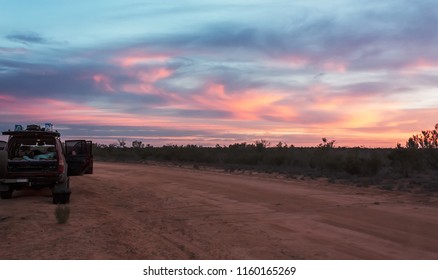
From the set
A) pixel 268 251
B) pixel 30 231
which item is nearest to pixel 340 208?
pixel 268 251

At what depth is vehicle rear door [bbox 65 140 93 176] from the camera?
17.3 m

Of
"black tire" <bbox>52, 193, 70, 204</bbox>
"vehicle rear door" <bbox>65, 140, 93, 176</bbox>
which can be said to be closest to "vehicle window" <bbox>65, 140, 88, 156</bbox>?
"vehicle rear door" <bbox>65, 140, 93, 176</bbox>

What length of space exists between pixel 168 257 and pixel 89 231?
2.76 m

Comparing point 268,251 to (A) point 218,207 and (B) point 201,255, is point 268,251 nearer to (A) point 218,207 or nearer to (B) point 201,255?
(B) point 201,255

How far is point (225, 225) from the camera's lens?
11320 millimetres

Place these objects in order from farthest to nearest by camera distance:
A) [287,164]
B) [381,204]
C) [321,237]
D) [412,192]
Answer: [287,164], [412,192], [381,204], [321,237]

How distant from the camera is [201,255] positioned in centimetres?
846

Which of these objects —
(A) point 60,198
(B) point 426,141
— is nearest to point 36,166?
(A) point 60,198

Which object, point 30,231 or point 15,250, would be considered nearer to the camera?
point 15,250

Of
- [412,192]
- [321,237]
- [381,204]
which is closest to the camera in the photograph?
[321,237]

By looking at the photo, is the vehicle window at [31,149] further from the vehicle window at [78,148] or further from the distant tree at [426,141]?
the distant tree at [426,141]

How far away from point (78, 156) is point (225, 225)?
806 cm

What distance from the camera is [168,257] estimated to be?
8281mm

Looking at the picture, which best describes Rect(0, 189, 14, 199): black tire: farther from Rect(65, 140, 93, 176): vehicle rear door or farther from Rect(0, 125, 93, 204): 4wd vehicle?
Rect(65, 140, 93, 176): vehicle rear door
